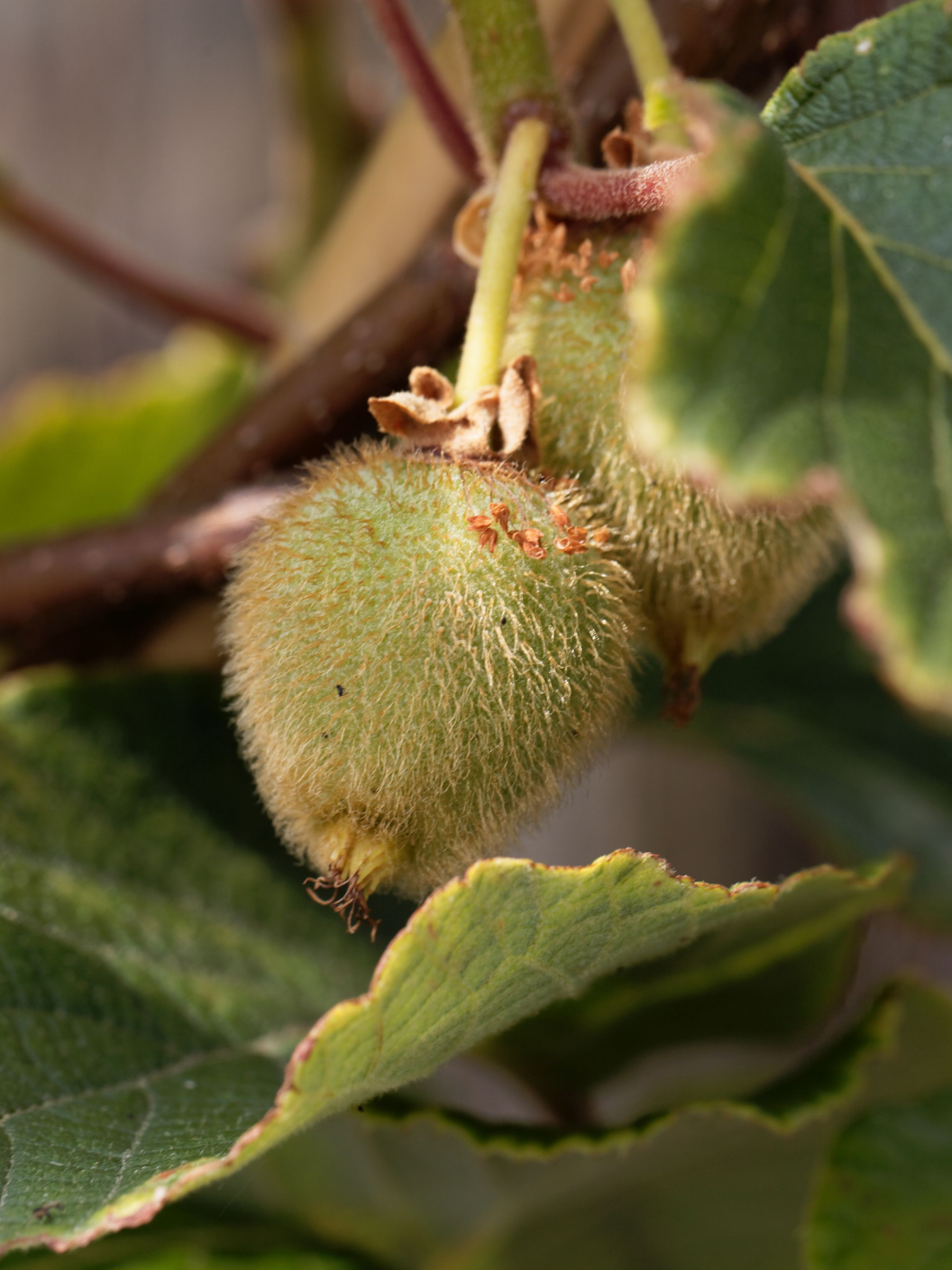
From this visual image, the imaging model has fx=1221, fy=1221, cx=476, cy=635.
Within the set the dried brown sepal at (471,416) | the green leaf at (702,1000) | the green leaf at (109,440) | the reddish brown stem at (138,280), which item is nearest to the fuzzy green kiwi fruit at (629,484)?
the dried brown sepal at (471,416)

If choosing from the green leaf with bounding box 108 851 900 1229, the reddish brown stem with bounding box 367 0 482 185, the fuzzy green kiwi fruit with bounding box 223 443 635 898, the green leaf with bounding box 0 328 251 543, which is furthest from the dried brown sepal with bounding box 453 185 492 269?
the green leaf with bounding box 0 328 251 543

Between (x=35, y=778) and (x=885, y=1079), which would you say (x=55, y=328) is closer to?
(x=35, y=778)

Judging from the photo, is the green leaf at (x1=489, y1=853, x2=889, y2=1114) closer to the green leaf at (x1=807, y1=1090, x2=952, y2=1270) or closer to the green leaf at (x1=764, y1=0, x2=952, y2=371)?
the green leaf at (x1=807, y1=1090, x2=952, y2=1270)

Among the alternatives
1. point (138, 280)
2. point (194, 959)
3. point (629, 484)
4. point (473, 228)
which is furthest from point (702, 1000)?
point (138, 280)

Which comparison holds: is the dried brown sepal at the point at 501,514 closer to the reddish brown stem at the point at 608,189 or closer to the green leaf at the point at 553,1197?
the reddish brown stem at the point at 608,189

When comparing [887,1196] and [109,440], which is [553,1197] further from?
[109,440]

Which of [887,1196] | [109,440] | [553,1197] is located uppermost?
[109,440]
